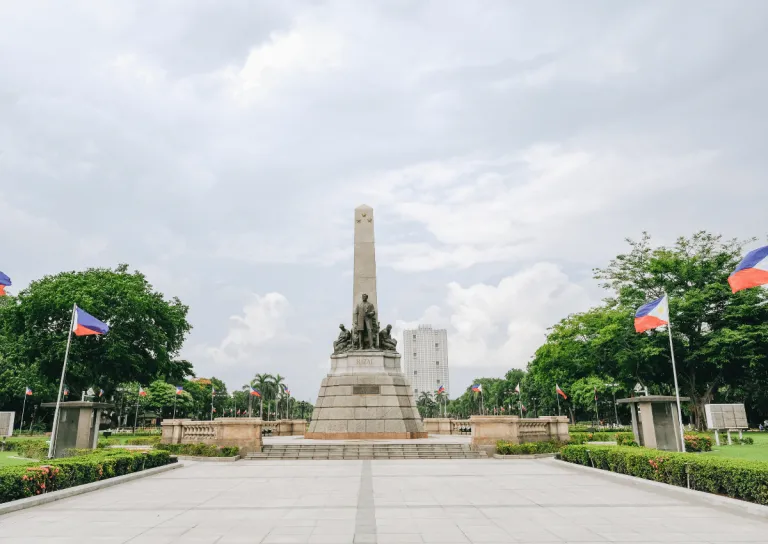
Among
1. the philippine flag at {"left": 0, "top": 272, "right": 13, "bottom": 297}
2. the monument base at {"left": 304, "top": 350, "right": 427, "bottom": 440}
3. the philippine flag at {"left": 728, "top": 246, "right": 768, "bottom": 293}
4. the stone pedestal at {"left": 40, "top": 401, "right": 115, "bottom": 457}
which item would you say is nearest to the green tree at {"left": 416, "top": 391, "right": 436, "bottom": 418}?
the monument base at {"left": 304, "top": 350, "right": 427, "bottom": 440}

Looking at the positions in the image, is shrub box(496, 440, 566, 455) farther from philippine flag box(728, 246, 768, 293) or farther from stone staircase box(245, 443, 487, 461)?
philippine flag box(728, 246, 768, 293)

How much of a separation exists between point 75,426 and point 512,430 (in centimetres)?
1635

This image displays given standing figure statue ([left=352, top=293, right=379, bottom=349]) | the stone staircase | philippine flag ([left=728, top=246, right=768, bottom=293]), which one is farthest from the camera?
standing figure statue ([left=352, top=293, right=379, bottom=349])

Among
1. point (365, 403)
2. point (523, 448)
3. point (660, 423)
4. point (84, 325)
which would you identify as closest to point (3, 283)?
point (84, 325)

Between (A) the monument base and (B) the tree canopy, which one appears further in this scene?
(B) the tree canopy

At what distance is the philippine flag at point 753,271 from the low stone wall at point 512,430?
10980 millimetres

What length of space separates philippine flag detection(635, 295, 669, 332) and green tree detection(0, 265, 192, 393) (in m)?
32.2

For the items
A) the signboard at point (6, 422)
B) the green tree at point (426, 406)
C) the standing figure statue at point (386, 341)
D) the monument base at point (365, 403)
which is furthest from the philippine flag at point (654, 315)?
the green tree at point (426, 406)

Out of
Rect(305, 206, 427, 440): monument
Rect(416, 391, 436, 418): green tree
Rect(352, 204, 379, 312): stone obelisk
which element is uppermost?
Rect(352, 204, 379, 312): stone obelisk

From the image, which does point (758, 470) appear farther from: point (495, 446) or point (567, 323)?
point (567, 323)

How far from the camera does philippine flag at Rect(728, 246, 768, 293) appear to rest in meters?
12.5

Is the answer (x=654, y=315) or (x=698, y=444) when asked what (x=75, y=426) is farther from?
(x=698, y=444)

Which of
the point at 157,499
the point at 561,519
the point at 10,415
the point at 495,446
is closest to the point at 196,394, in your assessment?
the point at 10,415

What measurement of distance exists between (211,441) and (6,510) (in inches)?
511
